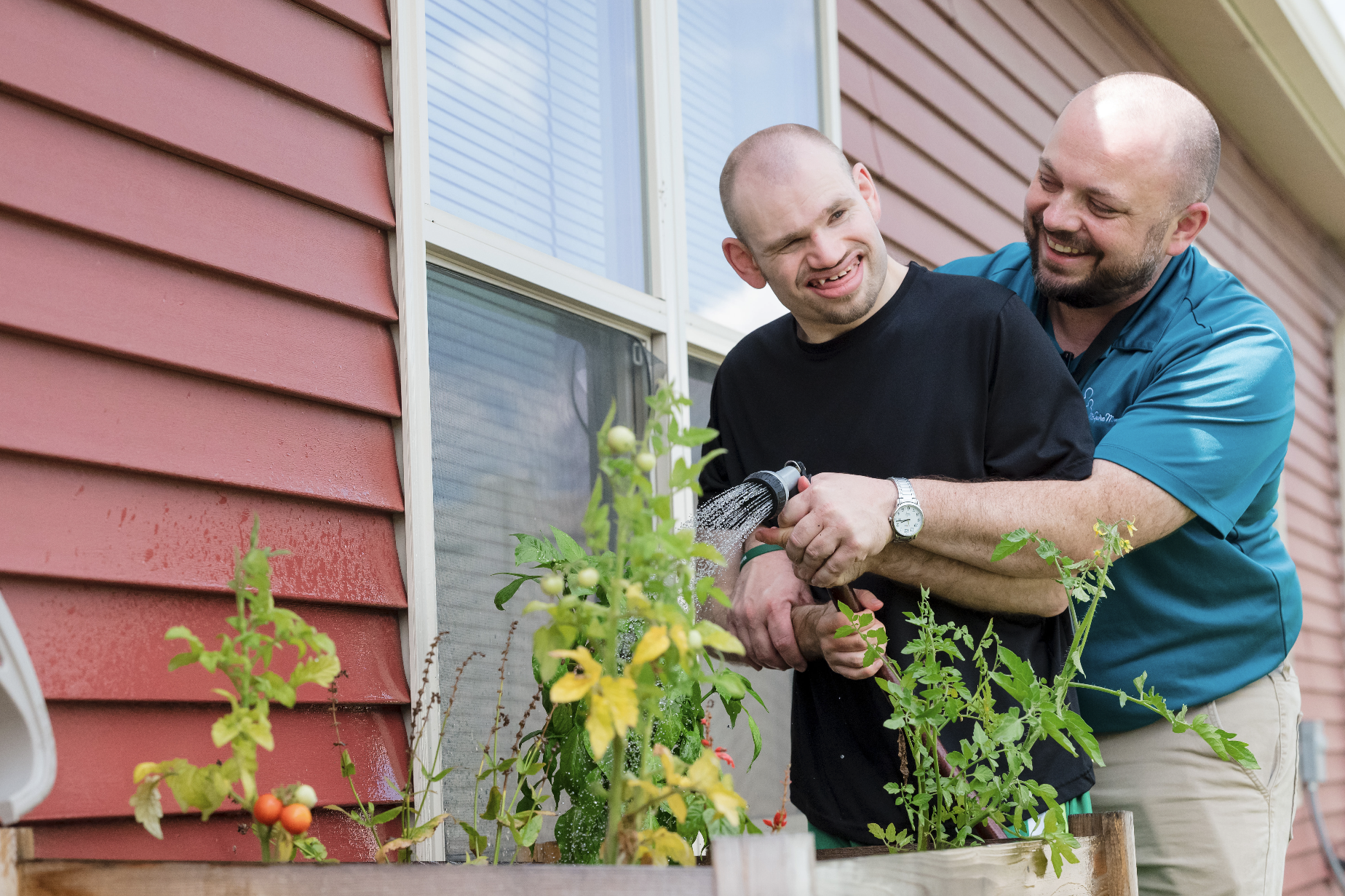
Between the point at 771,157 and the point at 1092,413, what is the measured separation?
2.42 ft

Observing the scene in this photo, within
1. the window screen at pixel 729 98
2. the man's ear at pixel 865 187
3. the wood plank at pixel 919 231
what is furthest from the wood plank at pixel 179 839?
the wood plank at pixel 919 231

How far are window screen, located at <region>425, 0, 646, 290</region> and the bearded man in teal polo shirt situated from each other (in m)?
0.79

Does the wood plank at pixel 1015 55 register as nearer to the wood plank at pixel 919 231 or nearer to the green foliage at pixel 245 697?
the wood plank at pixel 919 231

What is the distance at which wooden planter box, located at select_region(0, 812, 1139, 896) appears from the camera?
0.94 m

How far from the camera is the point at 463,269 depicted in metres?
2.01

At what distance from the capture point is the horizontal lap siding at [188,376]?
1.36 metres

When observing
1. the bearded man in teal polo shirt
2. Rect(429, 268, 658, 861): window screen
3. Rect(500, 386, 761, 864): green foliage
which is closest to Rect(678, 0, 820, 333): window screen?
Rect(429, 268, 658, 861): window screen

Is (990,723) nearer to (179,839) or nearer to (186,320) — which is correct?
(179,839)

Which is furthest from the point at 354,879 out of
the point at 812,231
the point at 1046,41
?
the point at 1046,41

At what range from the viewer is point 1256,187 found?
638 cm

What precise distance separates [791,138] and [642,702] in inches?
35.5

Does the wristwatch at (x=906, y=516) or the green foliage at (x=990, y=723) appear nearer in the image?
the green foliage at (x=990, y=723)

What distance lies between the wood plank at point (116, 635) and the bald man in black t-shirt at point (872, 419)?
660mm

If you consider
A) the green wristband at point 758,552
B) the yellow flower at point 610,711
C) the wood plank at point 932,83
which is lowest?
the yellow flower at point 610,711
